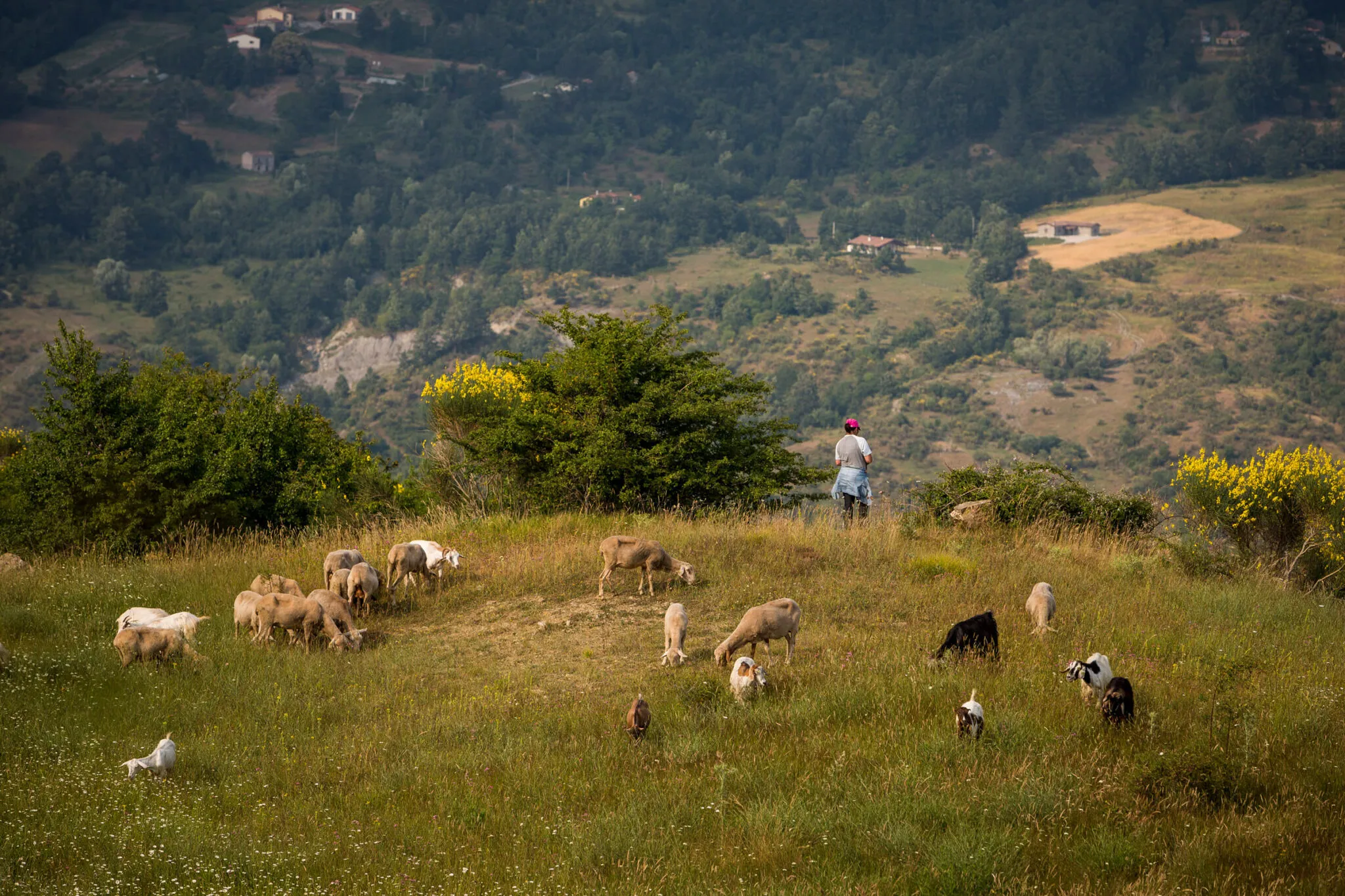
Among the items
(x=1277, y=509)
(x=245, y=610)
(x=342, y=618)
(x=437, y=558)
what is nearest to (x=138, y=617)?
(x=245, y=610)

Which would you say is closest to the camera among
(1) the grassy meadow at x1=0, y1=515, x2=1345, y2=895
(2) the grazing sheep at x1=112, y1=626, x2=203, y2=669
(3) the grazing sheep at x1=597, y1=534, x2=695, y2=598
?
(1) the grassy meadow at x1=0, y1=515, x2=1345, y2=895

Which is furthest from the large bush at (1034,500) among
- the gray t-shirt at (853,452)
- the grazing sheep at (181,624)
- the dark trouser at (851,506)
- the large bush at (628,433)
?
the grazing sheep at (181,624)

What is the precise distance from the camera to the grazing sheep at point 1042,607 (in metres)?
12.8

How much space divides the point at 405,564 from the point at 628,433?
20.9ft

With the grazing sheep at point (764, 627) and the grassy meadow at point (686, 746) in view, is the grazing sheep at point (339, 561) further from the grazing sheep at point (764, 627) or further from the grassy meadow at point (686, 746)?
the grazing sheep at point (764, 627)

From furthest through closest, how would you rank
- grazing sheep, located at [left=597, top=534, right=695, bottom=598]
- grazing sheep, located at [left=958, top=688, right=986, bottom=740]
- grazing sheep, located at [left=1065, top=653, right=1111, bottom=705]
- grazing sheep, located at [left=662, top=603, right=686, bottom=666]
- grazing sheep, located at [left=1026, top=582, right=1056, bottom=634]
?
grazing sheep, located at [left=597, top=534, right=695, bottom=598]
grazing sheep, located at [left=1026, top=582, right=1056, bottom=634]
grazing sheep, located at [left=662, top=603, right=686, bottom=666]
grazing sheep, located at [left=1065, top=653, right=1111, bottom=705]
grazing sheep, located at [left=958, top=688, right=986, bottom=740]

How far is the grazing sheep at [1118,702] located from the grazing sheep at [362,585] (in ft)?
26.2

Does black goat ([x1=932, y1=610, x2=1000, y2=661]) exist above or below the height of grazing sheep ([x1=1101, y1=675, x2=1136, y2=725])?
below

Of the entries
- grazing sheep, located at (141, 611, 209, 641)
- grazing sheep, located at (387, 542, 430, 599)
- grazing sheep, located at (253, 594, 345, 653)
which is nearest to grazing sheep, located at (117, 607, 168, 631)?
grazing sheep, located at (141, 611, 209, 641)

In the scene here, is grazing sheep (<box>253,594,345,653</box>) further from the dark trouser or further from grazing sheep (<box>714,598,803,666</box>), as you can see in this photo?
the dark trouser

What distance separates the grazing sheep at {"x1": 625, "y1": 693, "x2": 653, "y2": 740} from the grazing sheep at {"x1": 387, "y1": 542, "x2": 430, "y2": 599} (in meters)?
5.17

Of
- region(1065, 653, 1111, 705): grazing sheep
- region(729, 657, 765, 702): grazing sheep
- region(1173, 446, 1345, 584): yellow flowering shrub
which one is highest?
region(1065, 653, 1111, 705): grazing sheep

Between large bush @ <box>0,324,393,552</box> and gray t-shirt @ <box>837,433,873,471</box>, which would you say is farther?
large bush @ <box>0,324,393,552</box>

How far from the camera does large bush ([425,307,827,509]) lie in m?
19.8
